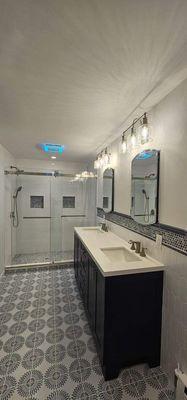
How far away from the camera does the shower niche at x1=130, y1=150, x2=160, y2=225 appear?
157 centimetres

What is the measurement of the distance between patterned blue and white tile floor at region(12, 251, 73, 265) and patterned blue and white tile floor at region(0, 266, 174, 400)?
3.83 ft

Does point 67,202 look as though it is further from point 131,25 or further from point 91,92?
point 131,25

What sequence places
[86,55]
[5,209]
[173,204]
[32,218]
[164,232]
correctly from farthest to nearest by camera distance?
1. [32,218]
2. [5,209]
3. [164,232]
4. [173,204]
5. [86,55]

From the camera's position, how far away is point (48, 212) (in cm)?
425

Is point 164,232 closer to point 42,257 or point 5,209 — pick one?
point 5,209

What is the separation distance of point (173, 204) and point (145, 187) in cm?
46

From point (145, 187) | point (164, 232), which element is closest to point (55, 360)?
point (164, 232)

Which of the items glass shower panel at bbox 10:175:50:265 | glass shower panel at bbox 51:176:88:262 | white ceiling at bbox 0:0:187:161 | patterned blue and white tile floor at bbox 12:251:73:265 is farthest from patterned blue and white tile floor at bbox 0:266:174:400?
white ceiling at bbox 0:0:187:161

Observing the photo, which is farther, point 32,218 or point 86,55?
point 32,218

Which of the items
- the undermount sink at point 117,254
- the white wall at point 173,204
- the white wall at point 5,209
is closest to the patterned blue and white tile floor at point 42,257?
the white wall at point 5,209

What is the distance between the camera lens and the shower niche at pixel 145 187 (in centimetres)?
157

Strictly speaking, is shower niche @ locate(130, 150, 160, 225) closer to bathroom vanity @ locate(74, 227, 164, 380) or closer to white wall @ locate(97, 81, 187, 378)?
white wall @ locate(97, 81, 187, 378)

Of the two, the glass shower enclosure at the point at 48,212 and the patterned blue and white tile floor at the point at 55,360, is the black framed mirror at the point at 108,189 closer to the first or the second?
the glass shower enclosure at the point at 48,212

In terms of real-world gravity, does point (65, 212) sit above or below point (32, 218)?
above
